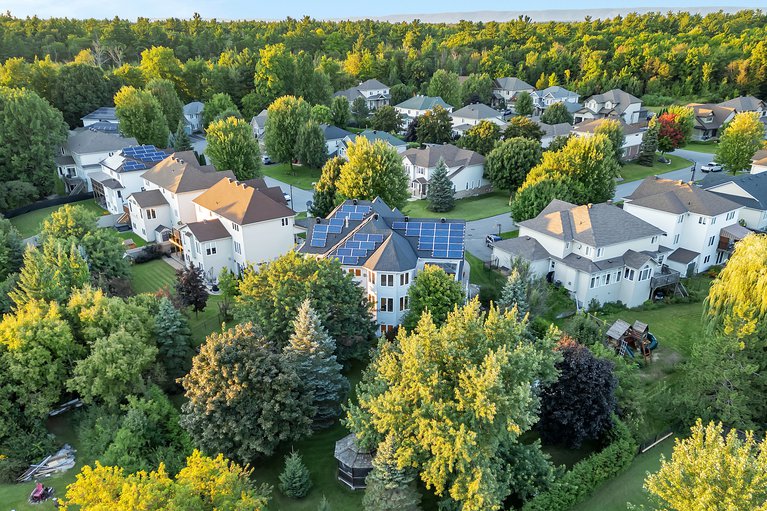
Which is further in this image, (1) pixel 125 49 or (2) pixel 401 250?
(1) pixel 125 49

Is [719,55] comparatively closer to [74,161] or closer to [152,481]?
[74,161]

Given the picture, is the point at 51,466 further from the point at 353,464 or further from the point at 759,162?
the point at 759,162

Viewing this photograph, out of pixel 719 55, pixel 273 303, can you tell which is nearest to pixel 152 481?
pixel 273 303

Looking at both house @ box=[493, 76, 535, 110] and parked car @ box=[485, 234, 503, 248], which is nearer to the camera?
parked car @ box=[485, 234, 503, 248]

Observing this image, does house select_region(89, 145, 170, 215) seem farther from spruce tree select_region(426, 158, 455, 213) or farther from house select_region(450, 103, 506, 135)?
house select_region(450, 103, 506, 135)

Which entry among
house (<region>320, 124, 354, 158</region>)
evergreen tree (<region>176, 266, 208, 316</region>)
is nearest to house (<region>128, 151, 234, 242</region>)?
evergreen tree (<region>176, 266, 208, 316</region>)

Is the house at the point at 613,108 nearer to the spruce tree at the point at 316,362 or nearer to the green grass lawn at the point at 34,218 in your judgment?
the green grass lawn at the point at 34,218
